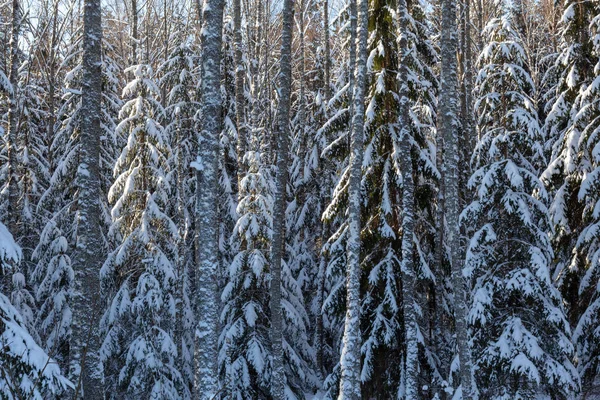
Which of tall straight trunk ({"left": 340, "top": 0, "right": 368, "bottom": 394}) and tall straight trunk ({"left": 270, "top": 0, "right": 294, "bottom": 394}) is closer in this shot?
tall straight trunk ({"left": 340, "top": 0, "right": 368, "bottom": 394})

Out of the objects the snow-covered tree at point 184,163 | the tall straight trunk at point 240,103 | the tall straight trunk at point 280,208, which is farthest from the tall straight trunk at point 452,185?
the snow-covered tree at point 184,163

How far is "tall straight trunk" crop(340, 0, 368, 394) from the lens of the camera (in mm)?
12203

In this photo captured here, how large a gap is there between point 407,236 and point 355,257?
1499 millimetres

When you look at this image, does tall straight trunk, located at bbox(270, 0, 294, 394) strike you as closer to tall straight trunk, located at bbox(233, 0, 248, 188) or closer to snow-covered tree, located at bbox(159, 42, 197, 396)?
tall straight trunk, located at bbox(233, 0, 248, 188)

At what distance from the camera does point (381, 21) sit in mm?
15336

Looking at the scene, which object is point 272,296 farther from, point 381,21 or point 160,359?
point 381,21

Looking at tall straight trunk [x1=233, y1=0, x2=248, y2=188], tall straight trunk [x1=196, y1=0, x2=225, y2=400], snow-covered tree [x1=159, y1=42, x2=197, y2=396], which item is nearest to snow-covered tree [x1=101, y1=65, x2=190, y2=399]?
snow-covered tree [x1=159, y1=42, x2=197, y2=396]

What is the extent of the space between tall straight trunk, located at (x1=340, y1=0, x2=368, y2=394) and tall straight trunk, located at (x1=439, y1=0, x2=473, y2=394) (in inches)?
71.5

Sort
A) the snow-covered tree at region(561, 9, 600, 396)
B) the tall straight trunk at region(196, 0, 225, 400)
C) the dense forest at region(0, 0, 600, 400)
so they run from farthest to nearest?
the snow-covered tree at region(561, 9, 600, 396), the dense forest at region(0, 0, 600, 400), the tall straight trunk at region(196, 0, 225, 400)

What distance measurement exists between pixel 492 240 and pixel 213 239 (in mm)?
8025

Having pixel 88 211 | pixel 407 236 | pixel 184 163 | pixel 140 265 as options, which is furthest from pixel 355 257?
pixel 184 163

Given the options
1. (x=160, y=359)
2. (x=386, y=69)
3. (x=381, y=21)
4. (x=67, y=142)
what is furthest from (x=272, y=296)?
(x=67, y=142)

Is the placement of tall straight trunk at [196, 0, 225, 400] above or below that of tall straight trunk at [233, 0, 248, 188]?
below

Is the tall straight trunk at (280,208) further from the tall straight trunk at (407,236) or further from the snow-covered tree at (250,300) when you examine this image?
the tall straight trunk at (407,236)
